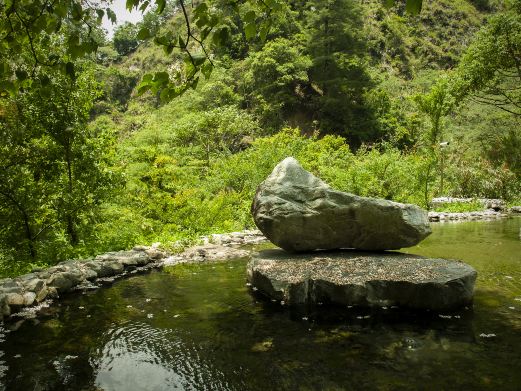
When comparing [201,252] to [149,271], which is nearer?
[149,271]

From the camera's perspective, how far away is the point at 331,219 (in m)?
9.44

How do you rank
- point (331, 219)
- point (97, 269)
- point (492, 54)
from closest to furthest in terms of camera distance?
1. point (331, 219)
2. point (97, 269)
3. point (492, 54)

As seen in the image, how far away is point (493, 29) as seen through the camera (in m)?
20.8

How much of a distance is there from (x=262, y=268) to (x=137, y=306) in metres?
2.65

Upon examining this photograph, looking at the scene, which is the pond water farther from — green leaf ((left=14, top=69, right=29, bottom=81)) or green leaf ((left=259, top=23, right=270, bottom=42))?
green leaf ((left=259, top=23, right=270, bottom=42))

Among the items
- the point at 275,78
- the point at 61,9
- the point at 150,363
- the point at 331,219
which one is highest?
the point at 275,78

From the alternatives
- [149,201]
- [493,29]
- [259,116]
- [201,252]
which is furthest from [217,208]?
[259,116]

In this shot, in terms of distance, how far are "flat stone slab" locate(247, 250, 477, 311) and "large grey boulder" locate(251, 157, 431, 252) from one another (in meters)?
0.72

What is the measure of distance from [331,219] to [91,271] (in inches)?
233

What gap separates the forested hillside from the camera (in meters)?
9.60

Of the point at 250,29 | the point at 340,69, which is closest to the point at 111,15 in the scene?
the point at 250,29

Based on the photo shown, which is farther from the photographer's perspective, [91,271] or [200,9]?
[91,271]

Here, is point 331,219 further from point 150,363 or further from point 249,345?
point 150,363

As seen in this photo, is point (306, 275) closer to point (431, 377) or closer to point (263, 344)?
point (263, 344)
